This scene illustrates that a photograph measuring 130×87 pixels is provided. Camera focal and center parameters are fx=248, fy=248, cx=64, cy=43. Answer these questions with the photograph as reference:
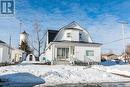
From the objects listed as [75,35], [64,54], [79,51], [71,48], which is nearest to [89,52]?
[79,51]

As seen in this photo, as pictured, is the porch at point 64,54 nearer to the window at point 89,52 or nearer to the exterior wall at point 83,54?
the exterior wall at point 83,54

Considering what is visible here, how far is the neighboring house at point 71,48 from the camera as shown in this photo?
36.0 metres

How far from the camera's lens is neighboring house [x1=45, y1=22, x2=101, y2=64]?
118 ft

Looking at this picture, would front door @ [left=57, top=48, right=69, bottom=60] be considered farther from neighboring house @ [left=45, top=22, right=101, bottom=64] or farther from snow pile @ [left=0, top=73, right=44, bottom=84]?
snow pile @ [left=0, top=73, right=44, bottom=84]

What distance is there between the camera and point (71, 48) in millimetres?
37062

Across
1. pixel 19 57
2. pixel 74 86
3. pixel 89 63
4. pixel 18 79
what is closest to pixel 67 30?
pixel 89 63

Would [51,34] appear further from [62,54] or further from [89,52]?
[89,52]

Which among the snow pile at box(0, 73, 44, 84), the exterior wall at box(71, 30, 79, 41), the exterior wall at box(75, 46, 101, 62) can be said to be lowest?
the snow pile at box(0, 73, 44, 84)

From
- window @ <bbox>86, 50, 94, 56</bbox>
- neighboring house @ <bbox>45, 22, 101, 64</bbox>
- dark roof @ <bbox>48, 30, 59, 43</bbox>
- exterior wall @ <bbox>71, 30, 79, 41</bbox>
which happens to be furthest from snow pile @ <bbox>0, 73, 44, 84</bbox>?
dark roof @ <bbox>48, 30, 59, 43</bbox>

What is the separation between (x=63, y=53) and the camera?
1446 inches

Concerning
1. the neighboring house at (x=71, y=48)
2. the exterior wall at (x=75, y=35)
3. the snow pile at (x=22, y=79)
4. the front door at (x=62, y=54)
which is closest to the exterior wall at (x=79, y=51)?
the neighboring house at (x=71, y=48)

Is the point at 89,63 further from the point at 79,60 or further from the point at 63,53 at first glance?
the point at 63,53

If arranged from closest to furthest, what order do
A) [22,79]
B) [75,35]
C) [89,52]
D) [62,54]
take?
[22,79] → [62,54] → [89,52] → [75,35]

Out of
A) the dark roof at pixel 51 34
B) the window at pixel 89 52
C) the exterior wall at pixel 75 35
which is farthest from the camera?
the dark roof at pixel 51 34
